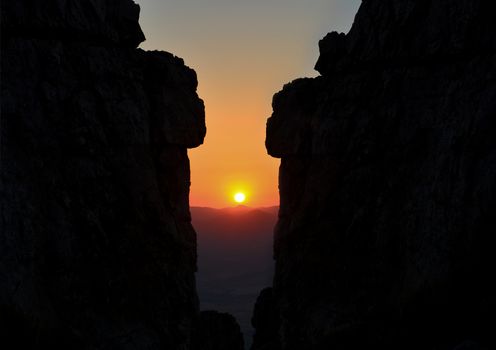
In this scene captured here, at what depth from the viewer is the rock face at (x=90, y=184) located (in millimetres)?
28906

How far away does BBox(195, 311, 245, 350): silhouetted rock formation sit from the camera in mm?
47250

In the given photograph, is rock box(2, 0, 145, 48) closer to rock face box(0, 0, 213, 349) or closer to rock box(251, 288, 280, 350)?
rock face box(0, 0, 213, 349)

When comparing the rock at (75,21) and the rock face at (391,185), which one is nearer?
the rock face at (391,185)

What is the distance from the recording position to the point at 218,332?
4909 cm

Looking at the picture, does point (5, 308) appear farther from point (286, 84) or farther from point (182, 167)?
point (286, 84)

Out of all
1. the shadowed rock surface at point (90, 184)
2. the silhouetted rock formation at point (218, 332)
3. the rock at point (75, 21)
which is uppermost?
the rock at point (75, 21)

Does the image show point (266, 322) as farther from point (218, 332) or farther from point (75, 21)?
point (75, 21)

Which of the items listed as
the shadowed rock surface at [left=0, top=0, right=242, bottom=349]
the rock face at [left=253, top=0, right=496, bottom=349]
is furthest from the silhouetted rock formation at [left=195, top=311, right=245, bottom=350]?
the shadowed rock surface at [left=0, top=0, right=242, bottom=349]

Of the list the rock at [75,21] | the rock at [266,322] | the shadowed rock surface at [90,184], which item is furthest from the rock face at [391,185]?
the rock at [75,21]

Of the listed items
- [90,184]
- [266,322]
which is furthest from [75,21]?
[266,322]

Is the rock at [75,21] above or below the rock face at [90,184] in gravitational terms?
above

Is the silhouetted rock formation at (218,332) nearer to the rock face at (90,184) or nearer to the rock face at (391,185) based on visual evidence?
the rock face at (391,185)

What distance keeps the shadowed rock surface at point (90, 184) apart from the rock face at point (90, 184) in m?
0.08

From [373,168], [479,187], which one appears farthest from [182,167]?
[479,187]
